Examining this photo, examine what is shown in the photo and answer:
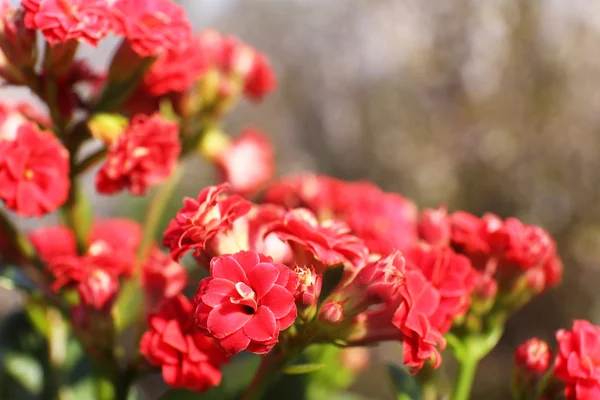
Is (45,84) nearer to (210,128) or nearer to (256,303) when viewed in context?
(210,128)

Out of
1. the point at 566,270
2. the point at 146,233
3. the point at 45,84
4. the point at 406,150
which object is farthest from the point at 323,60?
the point at 45,84

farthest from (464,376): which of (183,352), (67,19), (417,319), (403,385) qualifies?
(67,19)

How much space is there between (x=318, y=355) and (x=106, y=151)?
40 centimetres

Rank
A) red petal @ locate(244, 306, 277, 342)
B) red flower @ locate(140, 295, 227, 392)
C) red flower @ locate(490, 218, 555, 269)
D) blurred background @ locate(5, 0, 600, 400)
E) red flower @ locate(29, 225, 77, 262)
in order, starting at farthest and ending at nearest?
blurred background @ locate(5, 0, 600, 400), red flower @ locate(29, 225, 77, 262), red flower @ locate(490, 218, 555, 269), red flower @ locate(140, 295, 227, 392), red petal @ locate(244, 306, 277, 342)

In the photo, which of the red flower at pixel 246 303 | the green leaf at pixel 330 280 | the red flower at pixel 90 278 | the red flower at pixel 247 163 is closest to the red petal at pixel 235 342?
the red flower at pixel 246 303

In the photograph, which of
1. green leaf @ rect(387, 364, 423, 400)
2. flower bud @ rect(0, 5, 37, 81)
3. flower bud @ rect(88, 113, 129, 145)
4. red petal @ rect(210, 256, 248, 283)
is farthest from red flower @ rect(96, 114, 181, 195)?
green leaf @ rect(387, 364, 423, 400)

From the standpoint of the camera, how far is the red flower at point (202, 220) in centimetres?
54

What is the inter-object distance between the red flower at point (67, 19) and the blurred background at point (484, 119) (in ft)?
4.05

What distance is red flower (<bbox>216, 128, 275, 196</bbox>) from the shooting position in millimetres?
979

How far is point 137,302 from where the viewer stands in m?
1.00

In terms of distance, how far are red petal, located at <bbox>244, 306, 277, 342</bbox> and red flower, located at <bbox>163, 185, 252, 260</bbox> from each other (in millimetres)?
85

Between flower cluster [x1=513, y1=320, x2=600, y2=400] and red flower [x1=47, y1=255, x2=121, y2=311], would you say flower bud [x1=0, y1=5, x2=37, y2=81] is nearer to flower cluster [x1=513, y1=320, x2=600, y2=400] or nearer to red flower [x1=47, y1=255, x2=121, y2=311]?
red flower [x1=47, y1=255, x2=121, y2=311]

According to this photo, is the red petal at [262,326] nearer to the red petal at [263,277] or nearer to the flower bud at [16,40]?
the red petal at [263,277]

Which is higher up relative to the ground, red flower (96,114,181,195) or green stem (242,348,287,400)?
red flower (96,114,181,195)
